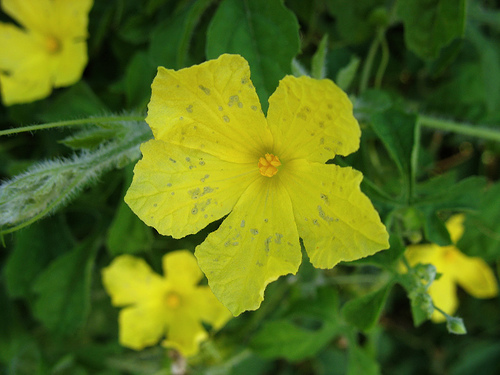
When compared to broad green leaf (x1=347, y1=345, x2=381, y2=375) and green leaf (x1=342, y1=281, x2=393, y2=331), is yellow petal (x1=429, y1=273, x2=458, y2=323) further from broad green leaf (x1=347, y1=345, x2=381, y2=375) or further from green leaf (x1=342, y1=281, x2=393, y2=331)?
green leaf (x1=342, y1=281, x2=393, y2=331)

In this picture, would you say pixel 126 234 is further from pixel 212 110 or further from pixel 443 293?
pixel 443 293

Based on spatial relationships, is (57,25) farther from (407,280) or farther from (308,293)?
(407,280)

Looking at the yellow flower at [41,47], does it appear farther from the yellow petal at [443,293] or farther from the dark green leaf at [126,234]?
the yellow petal at [443,293]

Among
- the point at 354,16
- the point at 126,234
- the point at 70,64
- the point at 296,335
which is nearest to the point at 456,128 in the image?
the point at 354,16

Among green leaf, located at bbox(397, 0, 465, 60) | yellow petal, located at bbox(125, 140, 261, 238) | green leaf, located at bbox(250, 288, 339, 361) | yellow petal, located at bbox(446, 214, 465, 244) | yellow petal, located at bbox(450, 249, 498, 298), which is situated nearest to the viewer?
yellow petal, located at bbox(125, 140, 261, 238)

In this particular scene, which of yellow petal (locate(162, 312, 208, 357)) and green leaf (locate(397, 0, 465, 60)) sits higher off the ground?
green leaf (locate(397, 0, 465, 60))

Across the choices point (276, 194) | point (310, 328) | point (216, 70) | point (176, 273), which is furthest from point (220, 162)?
point (310, 328)

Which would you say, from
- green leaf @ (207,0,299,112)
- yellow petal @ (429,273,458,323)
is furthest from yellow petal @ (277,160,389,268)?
yellow petal @ (429,273,458,323)
